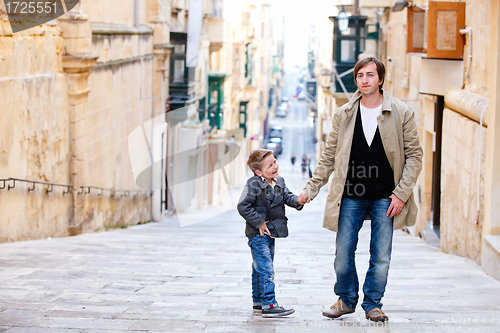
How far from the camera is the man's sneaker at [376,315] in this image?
14.2 feet

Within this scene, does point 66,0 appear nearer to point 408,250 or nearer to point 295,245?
point 295,245

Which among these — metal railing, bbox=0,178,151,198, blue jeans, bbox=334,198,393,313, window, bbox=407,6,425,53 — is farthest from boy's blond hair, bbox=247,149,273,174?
window, bbox=407,6,425,53

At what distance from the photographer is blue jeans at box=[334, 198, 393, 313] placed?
4.42 metres

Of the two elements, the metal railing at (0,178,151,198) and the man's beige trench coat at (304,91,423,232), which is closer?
the man's beige trench coat at (304,91,423,232)

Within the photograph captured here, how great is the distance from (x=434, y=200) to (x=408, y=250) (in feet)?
10.9

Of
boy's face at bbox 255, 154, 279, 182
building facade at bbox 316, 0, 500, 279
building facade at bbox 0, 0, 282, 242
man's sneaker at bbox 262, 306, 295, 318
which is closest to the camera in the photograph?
man's sneaker at bbox 262, 306, 295, 318

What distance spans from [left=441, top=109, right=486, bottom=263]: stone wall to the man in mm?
3361

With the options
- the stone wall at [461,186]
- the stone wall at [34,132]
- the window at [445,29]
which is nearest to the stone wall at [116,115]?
the stone wall at [34,132]

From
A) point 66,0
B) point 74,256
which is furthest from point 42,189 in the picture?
point 66,0

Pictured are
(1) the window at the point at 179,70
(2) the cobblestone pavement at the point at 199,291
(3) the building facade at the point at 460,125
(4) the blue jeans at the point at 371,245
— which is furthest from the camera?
(1) the window at the point at 179,70

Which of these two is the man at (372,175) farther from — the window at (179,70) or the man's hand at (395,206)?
the window at (179,70)

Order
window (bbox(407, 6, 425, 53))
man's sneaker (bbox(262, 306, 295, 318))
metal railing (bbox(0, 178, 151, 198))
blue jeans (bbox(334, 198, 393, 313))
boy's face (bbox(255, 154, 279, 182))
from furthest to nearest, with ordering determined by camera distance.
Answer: window (bbox(407, 6, 425, 53)), metal railing (bbox(0, 178, 151, 198)), boy's face (bbox(255, 154, 279, 182)), man's sneaker (bbox(262, 306, 295, 318)), blue jeans (bbox(334, 198, 393, 313))

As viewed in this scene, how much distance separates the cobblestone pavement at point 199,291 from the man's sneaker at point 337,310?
60mm

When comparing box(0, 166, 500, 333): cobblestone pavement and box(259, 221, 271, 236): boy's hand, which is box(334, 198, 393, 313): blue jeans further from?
box(259, 221, 271, 236): boy's hand
